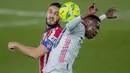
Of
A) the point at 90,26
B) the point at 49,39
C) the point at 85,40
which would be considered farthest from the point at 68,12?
the point at 85,40

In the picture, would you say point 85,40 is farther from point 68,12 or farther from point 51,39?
point 68,12

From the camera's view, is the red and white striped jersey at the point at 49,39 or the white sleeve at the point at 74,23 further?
the red and white striped jersey at the point at 49,39

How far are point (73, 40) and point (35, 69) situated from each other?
2.96 meters

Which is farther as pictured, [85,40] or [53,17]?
[85,40]

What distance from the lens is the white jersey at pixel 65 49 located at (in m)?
3.74

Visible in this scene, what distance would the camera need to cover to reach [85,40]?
273 inches

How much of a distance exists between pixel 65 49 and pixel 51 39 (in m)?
0.25

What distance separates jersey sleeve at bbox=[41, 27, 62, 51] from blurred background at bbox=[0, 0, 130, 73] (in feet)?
8.56

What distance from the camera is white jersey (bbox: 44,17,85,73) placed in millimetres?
3744

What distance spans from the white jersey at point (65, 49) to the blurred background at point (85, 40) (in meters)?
2.77

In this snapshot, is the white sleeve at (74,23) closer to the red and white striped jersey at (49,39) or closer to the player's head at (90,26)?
the player's head at (90,26)

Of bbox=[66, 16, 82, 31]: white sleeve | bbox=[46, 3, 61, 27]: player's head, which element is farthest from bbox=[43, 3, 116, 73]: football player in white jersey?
bbox=[46, 3, 61, 27]: player's head

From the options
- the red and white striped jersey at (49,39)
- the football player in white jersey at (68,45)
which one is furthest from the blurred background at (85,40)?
the football player in white jersey at (68,45)

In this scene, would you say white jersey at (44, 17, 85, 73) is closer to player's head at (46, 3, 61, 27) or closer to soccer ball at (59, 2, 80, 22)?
soccer ball at (59, 2, 80, 22)
